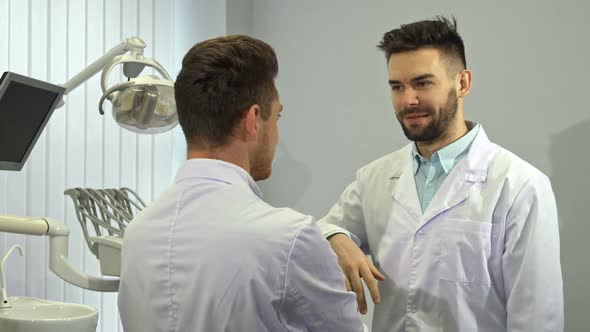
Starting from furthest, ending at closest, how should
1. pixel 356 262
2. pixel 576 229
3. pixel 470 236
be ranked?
pixel 576 229 < pixel 470 236 < pixel 356 262

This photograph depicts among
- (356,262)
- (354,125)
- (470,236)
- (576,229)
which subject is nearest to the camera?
(356,262)

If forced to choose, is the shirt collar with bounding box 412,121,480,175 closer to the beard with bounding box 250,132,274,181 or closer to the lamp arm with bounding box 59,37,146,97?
the beard with bounding box 250,132,274,181

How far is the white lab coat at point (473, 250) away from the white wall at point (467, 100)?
1.96ft

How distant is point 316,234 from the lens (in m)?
0.99

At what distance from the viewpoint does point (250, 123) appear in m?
1.06

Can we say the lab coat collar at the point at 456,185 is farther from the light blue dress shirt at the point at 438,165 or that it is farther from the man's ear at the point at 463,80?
the man's ear at the point at 463,80

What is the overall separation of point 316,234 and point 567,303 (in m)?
1.50

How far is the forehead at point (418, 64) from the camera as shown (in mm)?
1722

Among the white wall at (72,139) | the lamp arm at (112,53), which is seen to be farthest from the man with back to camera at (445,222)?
the white wall at (72,139)

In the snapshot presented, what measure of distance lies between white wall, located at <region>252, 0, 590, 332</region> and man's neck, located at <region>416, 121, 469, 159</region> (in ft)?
1.92

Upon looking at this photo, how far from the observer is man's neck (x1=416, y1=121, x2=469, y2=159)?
175 cm

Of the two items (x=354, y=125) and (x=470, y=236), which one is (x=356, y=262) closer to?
(x=470, y=236)

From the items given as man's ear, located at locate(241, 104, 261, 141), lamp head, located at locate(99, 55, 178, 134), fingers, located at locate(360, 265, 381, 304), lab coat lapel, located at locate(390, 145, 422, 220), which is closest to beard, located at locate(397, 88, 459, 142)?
lab coat lapel, located at locate(390, 145, 422, 220)

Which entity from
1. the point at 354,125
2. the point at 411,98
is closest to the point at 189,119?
the point at 411,98
